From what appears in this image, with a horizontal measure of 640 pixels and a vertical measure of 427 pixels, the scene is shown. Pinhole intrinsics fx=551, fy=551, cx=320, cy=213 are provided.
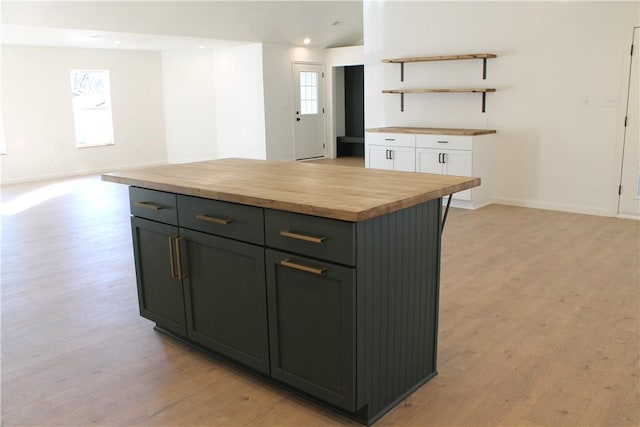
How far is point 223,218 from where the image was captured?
8.09 feet

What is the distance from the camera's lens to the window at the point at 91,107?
10031 mm

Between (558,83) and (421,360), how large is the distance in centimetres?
468

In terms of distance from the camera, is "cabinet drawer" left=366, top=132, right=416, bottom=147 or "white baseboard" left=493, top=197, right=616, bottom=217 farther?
"cabinet drawer" left=366, top=132, right=416, bottom=147

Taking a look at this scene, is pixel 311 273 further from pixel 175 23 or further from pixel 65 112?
pixel 65 112

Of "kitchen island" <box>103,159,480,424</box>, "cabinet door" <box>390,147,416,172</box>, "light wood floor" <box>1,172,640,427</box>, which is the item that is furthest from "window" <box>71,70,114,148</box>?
"kitchen island" <box>103,159,480,424</box>

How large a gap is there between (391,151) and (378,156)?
212 mm

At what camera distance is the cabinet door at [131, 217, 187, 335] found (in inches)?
112

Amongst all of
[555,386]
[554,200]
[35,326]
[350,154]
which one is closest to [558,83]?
[554,200]

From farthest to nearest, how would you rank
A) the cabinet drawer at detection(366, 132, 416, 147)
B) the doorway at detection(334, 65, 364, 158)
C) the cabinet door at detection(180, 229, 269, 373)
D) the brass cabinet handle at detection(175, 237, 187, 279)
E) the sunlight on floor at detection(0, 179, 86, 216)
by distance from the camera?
the doorway at detection(334, 65, 364, 158)
the sunlight on floor at detection(0, 179, 86, 216)
the cabinet drawer at detection(366, 132, 416, 147)
the brass cabinet handle at detection(175, 237, 187, 279)
the cabinet door at detection(180, 229, 269, 373)

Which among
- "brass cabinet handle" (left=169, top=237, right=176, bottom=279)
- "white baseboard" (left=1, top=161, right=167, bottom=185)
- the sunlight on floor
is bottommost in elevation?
the sunlight on floor

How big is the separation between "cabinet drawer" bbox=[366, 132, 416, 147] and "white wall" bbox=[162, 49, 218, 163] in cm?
491

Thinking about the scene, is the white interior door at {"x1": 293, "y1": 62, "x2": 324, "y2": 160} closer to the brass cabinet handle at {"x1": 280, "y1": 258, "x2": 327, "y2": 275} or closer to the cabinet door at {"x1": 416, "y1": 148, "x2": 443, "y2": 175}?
the cabinet door at {"x1": 416, "y1": 148, "x2": 443, "y2": 175}

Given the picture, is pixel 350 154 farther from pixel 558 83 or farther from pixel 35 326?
pixel 35 326

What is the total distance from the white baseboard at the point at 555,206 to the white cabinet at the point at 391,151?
1180 mm
